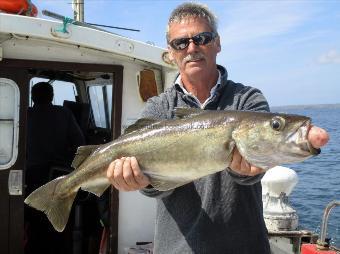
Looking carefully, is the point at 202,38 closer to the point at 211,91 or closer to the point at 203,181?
the point at 211,91

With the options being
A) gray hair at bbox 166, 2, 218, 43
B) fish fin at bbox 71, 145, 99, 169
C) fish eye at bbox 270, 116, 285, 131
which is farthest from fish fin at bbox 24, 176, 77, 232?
fish eye at bbox 270, 116, 285, 131

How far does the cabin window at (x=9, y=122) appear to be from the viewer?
6254 mm

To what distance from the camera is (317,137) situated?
2.69 m

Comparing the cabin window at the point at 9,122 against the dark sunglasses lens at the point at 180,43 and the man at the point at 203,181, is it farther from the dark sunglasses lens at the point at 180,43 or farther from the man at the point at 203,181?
the dark sunglasses lens at the point at 180,43

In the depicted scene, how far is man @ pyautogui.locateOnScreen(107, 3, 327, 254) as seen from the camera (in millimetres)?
3229

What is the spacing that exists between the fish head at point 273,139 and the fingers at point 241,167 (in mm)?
25

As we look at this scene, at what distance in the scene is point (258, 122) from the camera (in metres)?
3.06

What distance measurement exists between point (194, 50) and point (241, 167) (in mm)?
951

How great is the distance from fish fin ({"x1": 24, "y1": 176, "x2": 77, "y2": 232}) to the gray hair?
62.1 inches

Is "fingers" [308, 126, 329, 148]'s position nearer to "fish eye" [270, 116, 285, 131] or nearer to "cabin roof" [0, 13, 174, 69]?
"fish eye" [270, 116, 285, 131]

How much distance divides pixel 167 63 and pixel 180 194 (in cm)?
332

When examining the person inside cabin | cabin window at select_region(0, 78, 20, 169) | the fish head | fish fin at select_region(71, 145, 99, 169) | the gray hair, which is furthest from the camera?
the person inside cabin

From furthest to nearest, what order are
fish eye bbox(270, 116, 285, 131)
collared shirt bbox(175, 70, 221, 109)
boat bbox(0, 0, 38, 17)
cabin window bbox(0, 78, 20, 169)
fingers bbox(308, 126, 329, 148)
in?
1. cabin window bbox(0, 78, 20, 169)
2. boat bbox(0, 0, 38, 17)
3. collared shirt bbox(175, 70, 221, 109)
4. fish eye bbox(270, 116, 285, 131)
5. fingers bbox(308, 126, 329, 148)

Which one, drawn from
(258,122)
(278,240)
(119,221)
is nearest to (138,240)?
(119,221)
